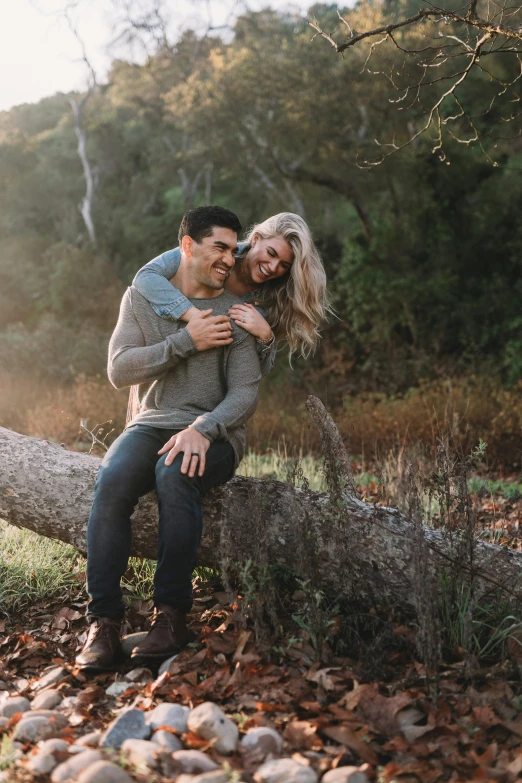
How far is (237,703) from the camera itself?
93.3 inches

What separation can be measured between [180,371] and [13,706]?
5.08ft

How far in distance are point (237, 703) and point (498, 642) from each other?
1099mm

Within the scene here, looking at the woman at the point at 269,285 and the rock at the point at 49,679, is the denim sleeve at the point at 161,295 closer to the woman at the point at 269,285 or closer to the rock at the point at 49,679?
the woman at the point at 269,285

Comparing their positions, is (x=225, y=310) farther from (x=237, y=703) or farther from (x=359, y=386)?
(x=359, y=386)

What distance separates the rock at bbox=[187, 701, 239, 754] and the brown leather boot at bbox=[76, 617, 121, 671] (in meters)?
0.65

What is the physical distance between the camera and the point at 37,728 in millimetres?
2264

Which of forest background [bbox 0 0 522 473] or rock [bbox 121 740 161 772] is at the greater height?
forest background [bbox 0 0 522 473]

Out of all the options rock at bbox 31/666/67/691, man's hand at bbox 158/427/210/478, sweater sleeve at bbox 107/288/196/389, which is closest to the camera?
rock at bbox 31/666/67/691

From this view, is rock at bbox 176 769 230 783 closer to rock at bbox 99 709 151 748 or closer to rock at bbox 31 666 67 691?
rock at bbox 99 709 151 748

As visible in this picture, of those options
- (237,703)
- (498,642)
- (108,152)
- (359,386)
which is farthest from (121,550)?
(108,152)

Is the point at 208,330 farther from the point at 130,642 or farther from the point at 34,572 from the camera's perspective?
the point at 34,572

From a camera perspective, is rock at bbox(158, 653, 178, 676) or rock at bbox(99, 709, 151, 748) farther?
rock at bbox(158, 653, 178, 676)

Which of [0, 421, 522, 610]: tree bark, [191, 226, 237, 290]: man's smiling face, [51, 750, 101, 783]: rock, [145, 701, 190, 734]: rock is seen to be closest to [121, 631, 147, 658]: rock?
[0, 421, 522, 610]: tree bark

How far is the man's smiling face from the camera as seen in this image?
126 inches
